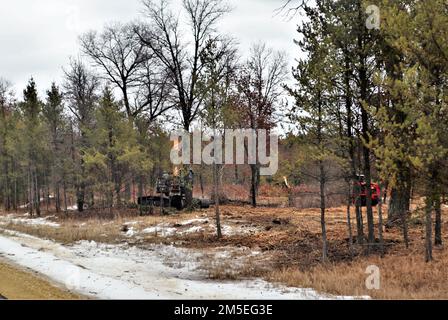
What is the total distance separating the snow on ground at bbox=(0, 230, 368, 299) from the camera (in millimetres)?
9625

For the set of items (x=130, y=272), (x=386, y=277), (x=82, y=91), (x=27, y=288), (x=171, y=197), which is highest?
(x=82, y=91)

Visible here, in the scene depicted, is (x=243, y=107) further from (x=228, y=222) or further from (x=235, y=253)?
(x=235, y=253)

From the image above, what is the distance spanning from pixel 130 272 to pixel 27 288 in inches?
120

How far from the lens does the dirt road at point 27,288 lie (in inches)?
366

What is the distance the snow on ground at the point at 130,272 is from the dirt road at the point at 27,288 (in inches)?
17.8

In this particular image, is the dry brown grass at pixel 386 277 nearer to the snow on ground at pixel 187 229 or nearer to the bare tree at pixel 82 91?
the snow on ground at pixel 187 229

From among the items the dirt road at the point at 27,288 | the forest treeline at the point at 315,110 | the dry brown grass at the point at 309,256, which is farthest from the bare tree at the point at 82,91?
the dirt road at the point at 27,288

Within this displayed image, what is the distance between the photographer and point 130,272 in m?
12.6

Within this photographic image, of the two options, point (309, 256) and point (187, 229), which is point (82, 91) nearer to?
point (187, 229)

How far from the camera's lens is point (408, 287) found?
9734 millimetres

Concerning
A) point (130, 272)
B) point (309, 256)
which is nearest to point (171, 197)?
point (309, 256)
